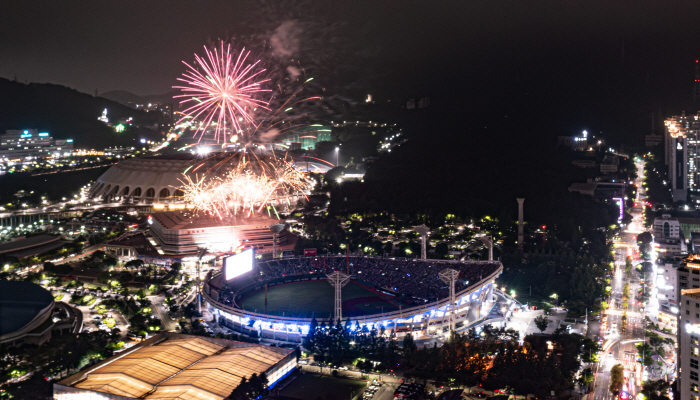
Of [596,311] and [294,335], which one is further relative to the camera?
[596,311]

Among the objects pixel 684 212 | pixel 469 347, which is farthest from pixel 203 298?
pixel 684 212

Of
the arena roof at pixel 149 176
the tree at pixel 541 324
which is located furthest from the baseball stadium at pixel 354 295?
the arena roof at pixel 149 176

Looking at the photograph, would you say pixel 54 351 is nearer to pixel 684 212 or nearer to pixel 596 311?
pixel 596 311

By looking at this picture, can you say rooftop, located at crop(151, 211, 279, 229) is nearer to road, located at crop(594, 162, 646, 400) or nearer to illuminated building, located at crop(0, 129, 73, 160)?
road, located at crop(594, 162, 646, 400)

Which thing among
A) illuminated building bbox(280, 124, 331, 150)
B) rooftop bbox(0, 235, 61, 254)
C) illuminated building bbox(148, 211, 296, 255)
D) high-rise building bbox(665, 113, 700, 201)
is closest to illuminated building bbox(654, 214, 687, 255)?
high-rise building bbox(665, 113, 700, 201)

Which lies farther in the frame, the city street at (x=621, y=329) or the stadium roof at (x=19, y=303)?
the stadium roof at (x=19, y=303)

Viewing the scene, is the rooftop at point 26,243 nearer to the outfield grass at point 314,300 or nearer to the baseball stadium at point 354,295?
the baseball stadium at point 354,295

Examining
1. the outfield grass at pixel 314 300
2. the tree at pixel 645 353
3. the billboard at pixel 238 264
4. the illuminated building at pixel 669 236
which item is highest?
the illuminated building at pixel 669 236
